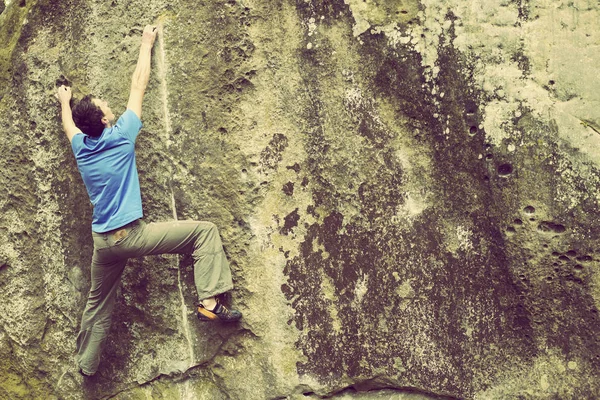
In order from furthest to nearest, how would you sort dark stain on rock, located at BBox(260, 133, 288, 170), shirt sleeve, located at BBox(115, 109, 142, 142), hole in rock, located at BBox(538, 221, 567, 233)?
dark stain on rock, located at BBox(260, 133, 288, 170) < hole in rock, located at BBox(538, 221, 567, 233) < shirt sleeve, located at BBox(115, 109, 142, 142)

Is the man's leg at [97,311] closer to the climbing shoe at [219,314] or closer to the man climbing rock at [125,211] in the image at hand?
the man climbing rock at [125,211]

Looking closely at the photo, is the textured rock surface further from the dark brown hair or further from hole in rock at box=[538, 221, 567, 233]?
the dark brown hair

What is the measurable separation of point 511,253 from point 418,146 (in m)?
0.75

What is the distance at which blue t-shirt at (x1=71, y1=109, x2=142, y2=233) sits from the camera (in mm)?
3965

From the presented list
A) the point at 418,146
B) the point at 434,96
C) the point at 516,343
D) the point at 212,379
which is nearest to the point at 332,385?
the point at 212,379

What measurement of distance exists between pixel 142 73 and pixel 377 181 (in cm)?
138

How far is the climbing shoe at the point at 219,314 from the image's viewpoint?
411 cm

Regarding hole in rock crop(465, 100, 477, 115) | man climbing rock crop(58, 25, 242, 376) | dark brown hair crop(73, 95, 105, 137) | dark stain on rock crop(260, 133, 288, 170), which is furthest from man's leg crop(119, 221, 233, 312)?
hole in rock crop(465, 100, 477, 115)

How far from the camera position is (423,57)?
13.5 ft

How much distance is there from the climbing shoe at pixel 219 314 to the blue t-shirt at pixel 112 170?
605 millimetres

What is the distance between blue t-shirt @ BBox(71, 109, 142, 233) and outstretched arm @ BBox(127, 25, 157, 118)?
0.24 ft

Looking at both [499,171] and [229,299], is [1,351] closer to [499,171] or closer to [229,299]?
[229,299]

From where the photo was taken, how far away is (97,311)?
438 centimetres

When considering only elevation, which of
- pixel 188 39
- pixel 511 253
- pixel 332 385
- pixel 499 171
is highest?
pixel 188 39
